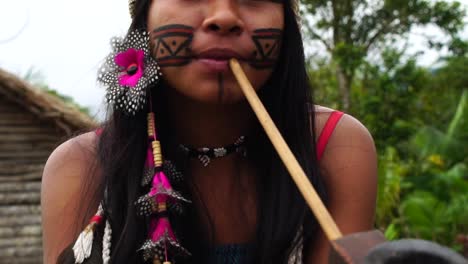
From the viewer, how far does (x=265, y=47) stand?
1.33 m

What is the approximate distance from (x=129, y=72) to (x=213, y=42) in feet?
0.87

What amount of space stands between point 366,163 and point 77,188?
0.67m

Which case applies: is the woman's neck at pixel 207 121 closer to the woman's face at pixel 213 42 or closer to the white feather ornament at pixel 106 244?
the woman's face at pixel 213 42

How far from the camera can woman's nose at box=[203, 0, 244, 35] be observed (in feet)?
4.08

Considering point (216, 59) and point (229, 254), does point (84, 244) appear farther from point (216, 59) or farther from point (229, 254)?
point (216, 59)

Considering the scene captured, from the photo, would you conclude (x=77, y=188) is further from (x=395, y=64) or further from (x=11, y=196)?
(x=395, y=64)

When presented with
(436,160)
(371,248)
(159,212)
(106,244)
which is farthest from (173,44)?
(436,160)

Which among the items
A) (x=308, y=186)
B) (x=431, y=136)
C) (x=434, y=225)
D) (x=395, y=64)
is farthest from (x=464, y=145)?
(x=308, y=186)

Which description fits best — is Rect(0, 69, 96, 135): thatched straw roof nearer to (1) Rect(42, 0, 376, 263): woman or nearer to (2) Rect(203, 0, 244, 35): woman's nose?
(1) Rect(42, 0, 376, 263): woman

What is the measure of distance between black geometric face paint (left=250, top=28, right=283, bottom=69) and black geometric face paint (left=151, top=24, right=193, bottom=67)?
130 millimetres

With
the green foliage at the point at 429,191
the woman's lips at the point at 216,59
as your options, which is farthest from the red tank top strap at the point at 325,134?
the green foliage at the point at 429,191

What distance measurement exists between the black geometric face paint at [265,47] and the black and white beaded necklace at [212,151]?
0.27 m

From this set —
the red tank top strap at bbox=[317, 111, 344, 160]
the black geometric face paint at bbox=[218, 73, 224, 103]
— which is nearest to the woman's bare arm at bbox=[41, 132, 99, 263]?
the black geometric face paint at bbox=[218, 73, 224, 103]

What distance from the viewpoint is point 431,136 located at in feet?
21.3
